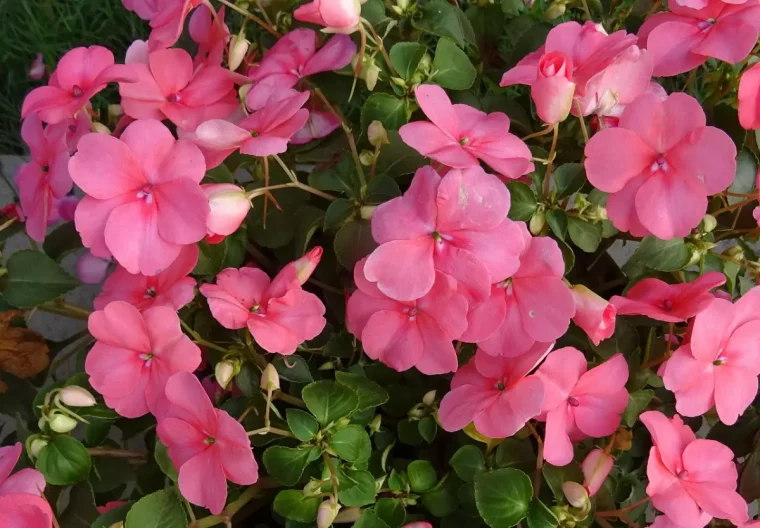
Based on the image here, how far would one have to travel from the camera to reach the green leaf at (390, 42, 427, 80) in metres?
0.51

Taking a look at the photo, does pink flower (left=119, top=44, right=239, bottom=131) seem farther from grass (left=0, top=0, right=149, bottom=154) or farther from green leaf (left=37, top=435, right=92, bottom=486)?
grass (left=0, top=0, right=149, bottom=154)

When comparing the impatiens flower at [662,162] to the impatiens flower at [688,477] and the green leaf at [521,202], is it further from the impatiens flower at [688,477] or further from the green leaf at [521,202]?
the impatiens flower at [688,477]

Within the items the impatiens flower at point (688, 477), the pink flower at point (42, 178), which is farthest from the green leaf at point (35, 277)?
the impatiens flower at point (688, 477)

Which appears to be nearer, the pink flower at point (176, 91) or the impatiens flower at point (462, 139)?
the impatiens flower at point (462, 139)

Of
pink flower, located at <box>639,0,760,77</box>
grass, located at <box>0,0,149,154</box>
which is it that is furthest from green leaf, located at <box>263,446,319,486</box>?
grass, located at <box>0,0,149,154</box>

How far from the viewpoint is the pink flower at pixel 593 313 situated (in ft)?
1.47

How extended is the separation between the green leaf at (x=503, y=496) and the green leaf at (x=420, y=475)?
45mm

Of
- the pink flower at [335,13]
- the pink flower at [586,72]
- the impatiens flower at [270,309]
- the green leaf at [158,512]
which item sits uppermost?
the pink flower at [335,13]

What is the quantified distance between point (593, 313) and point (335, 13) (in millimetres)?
269

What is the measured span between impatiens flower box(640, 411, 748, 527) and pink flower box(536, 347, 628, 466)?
0.09 ft

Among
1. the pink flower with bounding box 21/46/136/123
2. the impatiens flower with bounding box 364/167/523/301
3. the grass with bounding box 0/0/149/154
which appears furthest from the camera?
the grass with bounding box 0/0/149/154

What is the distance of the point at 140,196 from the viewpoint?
46 cm

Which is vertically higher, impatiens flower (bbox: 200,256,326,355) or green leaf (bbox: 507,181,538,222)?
green leaf (bbox: 507,181,538,222)

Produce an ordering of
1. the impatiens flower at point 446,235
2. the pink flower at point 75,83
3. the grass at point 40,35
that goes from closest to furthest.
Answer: the impatiens flower at point 446,235 < the pink flower at point 75,83 < the grass at point 40,35
